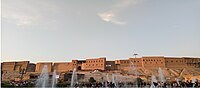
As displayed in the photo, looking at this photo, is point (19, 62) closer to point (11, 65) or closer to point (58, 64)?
point (11, 65)

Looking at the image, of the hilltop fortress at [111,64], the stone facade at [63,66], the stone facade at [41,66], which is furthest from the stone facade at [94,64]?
the stone facade at [41,66]

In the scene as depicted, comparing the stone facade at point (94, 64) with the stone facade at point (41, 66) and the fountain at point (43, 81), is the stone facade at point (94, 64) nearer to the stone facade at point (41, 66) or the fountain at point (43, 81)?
the stone facade at point (41, 66)

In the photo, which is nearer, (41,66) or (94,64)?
(94,64)

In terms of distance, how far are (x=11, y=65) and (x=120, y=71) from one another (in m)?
28.8

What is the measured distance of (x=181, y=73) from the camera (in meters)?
70.8

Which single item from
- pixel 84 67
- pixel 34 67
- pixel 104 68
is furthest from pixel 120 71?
pixel 34 67

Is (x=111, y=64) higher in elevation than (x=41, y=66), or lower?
higher

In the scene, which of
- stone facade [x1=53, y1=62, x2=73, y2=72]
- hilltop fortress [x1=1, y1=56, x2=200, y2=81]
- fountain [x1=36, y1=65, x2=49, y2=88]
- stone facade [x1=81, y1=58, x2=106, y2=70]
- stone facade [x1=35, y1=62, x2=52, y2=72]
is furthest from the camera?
stone facade [x1=35, y1=62, x2=52, y2=72]

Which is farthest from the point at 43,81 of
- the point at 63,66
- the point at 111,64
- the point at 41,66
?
the point at 41,66

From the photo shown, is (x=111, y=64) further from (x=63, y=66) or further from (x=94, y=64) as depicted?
(x=63, y=66)

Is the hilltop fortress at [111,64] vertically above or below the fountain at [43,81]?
above

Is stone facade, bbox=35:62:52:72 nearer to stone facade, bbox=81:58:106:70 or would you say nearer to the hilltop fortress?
the hilltop fortress

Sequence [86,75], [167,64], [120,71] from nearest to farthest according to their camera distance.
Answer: [86,75], [120,71], [167,64]

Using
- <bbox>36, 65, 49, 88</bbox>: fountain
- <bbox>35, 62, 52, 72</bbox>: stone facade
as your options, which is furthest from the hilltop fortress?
<bbox>36, 65, 49, 88</bbox>: fountain
